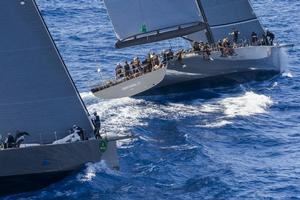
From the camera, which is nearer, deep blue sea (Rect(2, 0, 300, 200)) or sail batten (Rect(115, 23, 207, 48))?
deep blue sea (Rect(2, 0, 300, 200))

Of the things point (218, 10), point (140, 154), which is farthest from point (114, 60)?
point (140, 154)

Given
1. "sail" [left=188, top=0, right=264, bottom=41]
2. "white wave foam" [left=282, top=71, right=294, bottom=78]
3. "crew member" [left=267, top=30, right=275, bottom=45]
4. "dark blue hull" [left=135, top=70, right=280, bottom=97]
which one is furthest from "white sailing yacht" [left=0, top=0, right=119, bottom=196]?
"crew member" [left=267, top=30, right=275, bottom=45]

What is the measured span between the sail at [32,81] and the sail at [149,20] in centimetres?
1546

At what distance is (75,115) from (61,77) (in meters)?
1.78

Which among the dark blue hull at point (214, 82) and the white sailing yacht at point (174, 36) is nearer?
the white sailing yacht at point (174, 36)

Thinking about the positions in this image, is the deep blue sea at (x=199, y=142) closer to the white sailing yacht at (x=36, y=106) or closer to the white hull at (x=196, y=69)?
the white hull at (x=196, y=69)

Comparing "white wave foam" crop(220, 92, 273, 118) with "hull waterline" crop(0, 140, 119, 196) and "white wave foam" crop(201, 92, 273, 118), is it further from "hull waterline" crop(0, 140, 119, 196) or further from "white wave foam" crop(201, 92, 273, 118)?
"hull waterline" crop(0, 140, 119, 196)

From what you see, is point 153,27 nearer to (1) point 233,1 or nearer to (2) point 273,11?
(1) point 233,1

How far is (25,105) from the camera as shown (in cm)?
3478

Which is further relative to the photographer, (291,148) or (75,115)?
(291,148)

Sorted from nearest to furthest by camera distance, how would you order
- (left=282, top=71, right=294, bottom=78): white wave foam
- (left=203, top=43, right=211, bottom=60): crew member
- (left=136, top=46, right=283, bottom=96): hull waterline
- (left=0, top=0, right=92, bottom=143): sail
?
(left=0, top=0, right=92, bottom=143): sail
(left=136, top=46, right=283, bottom=96): hull waterline
(left=203, top=43, right=211, bottom=60): crew member
(left=282, top=71, right=294, bottom=78): white wave foam

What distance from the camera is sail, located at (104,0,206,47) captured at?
50344 millimetres

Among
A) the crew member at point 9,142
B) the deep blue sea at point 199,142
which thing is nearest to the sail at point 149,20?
the deep blue sea at point 199,142

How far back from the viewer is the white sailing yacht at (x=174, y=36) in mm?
50312
